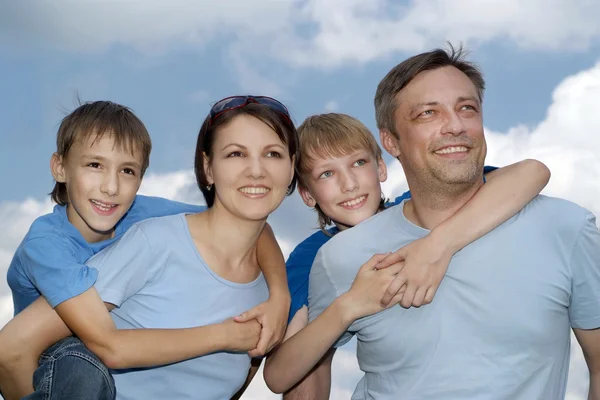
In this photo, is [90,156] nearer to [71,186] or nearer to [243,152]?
[71,186]

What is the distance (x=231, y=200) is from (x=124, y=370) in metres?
1.35

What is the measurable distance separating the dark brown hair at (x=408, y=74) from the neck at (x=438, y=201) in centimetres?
56

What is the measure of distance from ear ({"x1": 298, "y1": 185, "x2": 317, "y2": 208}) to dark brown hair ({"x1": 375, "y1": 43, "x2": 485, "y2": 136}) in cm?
106

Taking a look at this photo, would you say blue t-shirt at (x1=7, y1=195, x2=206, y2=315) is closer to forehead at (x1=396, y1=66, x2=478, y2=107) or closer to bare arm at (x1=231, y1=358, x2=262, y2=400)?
bare arm at (x1=231, y1=358, x2=262, y2=400)

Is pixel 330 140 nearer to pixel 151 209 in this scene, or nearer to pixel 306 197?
pixel 306 197

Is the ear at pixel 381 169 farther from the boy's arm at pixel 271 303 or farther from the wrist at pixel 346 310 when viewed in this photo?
the wrist at pixel 346 310

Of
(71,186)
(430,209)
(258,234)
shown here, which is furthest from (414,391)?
(71,186)

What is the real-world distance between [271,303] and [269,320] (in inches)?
5.5

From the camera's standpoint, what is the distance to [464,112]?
4.55 m

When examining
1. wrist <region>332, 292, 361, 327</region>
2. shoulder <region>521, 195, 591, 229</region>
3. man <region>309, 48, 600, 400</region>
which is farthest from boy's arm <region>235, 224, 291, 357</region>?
shoulder <region>521, 195, 591, 229</region>

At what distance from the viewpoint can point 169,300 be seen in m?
4.48

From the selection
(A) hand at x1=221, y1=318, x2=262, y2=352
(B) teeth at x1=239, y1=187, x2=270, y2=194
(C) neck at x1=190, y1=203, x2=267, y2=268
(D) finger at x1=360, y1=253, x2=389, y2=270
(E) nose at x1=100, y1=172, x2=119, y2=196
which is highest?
(E) nose at x1=100, y1=172, x2=119, y2=196

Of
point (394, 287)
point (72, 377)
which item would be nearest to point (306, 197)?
point (394, 287)

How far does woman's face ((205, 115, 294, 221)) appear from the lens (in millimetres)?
4586
